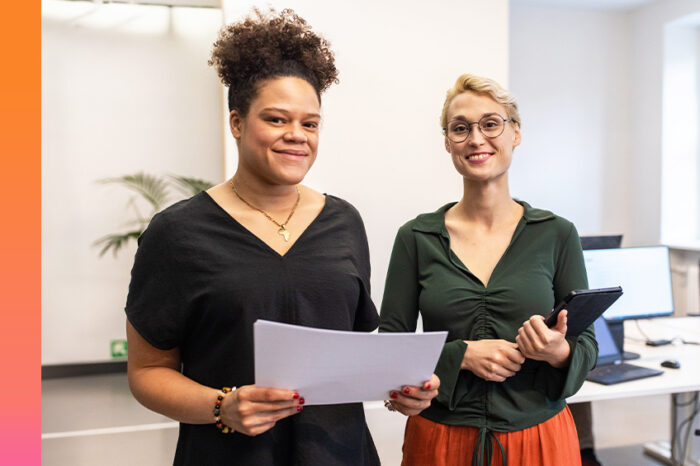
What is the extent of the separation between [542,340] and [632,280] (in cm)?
162

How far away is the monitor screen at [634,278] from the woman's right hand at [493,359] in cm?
135

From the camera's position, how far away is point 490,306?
146cm

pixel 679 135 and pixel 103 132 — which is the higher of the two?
pixel 679 135

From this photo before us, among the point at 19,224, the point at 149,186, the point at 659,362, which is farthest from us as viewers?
the point at 149,186

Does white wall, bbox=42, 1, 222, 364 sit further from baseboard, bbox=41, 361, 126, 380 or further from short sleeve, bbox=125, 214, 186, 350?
short sleeve, bbox=125, 214, 186, 350

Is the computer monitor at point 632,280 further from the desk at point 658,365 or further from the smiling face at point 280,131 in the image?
the smiling face at point 280,131

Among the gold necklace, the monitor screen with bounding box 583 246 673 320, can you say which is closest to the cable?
the monitor screen with bounding box 583 246 673 320

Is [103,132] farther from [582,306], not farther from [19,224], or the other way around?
[582,306]

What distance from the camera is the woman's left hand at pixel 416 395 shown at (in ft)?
3.69

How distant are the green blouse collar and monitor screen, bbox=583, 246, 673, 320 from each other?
116 cm

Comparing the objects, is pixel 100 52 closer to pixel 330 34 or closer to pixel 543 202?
pixel 330 34

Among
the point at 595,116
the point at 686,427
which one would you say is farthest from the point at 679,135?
the point at 686,427

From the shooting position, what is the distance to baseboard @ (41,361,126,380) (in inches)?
192

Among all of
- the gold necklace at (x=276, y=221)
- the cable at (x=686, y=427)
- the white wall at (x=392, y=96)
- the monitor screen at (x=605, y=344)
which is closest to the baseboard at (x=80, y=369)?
the white wall at (x=392, y=96)
